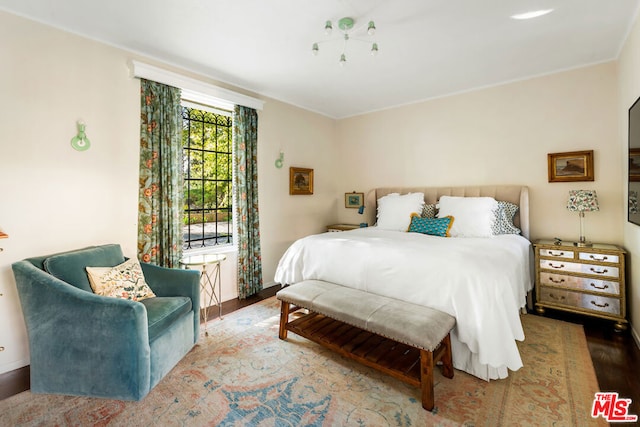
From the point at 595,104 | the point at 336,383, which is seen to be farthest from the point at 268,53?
the point at 595,104

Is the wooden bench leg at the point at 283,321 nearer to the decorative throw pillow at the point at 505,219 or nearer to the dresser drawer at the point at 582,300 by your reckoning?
the decorative throw pillow at the point at 505,219

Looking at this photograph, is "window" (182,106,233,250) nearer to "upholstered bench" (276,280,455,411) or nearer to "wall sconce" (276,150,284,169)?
"wall sconce" (276,150,284,169)

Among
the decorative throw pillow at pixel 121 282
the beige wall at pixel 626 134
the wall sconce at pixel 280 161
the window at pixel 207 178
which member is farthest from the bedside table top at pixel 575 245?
the decorative throw pillow at pixel 121 282

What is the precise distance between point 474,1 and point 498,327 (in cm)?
225

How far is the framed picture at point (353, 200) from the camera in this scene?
195 inches

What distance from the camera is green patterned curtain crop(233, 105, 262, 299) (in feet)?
11.9

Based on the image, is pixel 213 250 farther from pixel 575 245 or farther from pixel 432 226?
pixel 575 245

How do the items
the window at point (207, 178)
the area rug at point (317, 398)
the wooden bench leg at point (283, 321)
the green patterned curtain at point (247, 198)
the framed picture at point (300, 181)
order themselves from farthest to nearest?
the framed picture at point (300, 181) < the green patterned curtain at point (247, 198) < the window at point (207, 178) < the wooden bench leg at point (283, 321) < the area rug at point (317, 398)

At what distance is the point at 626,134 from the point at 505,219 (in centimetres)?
123

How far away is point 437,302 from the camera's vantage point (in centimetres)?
206

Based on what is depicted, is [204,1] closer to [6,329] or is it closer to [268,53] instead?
[268,53]

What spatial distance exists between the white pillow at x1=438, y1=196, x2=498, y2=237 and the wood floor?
116 cm

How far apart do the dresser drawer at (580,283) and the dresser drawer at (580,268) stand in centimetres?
6

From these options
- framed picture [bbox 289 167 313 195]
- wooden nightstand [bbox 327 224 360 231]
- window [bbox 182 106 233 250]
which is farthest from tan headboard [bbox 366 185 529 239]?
window [bbox 182 106 233 250]
